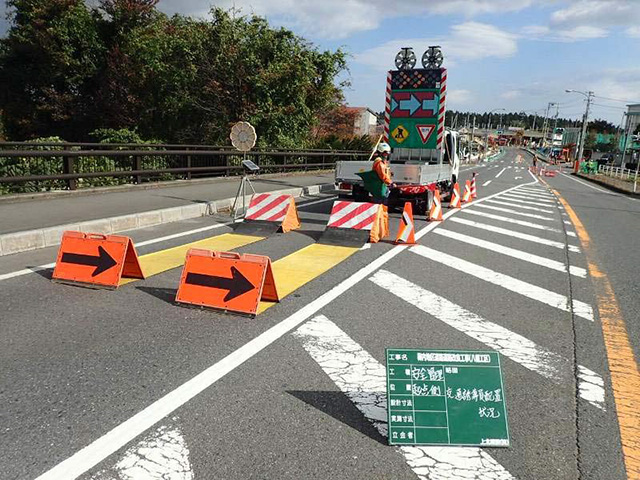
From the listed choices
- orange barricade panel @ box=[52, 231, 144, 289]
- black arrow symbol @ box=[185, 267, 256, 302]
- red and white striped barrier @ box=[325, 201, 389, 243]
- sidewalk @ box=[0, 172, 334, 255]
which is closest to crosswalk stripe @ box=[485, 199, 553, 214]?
sidewalk @ box=[0, 172, 334, 255]

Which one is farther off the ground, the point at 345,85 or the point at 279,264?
the point at 345,85

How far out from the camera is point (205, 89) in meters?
24.0

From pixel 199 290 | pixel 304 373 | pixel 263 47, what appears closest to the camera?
pixel 304 373

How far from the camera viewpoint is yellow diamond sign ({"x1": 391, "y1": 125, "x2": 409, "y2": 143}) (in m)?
15.8

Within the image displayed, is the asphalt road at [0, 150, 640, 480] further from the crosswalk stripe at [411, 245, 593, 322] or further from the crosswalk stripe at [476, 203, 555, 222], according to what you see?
the crosswalk stripe at [476, 203, 555, 222]

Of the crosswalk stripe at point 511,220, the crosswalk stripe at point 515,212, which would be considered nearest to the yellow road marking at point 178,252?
the crosswalk stripe at point 511,220

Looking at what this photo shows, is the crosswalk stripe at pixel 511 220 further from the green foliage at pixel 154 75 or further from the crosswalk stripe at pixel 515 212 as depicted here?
the green foliage at pixel 154 75

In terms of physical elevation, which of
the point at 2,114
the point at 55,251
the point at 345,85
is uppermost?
the point at 345,85

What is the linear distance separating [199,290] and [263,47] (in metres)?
20.9

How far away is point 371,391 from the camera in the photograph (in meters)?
3.60

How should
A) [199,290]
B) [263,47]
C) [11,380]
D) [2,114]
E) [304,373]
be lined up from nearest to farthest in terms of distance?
[11,380], [304,373], [199,290], [263,47], [2,114]

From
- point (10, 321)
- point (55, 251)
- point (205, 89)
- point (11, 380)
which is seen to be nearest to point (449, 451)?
point (11, 380)

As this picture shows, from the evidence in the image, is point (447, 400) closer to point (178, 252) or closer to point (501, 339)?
point (501, 339)

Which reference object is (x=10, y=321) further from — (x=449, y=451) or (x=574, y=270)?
(x=574, y=270)
